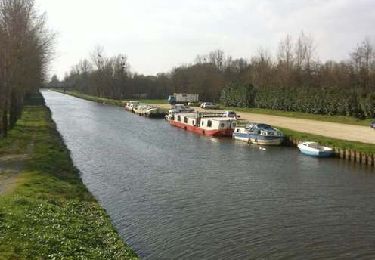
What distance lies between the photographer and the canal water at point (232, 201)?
71.7 feet

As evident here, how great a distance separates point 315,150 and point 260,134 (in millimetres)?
11202

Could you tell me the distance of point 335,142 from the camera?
48.9 meters

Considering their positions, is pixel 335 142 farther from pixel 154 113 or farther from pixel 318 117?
pixel 154 113

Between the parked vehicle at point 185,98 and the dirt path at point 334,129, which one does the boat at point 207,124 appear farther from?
the parked vehicle at point 185,98

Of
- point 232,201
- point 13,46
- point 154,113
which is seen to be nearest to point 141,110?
point 154,113

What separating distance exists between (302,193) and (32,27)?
3671cm

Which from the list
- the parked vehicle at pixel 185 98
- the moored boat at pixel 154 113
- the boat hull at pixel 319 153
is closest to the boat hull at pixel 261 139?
the boat hull at pixel 319 153

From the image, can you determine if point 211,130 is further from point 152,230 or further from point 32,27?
point 152,230

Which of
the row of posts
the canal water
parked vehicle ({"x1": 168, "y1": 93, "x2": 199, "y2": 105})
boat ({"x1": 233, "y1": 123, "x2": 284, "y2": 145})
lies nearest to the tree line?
the canal water

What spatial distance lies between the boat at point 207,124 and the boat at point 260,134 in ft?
13.3

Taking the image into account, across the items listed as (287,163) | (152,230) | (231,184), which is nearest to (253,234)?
(152,230)

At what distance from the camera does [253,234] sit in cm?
2339

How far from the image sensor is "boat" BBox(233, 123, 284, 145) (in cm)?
5556

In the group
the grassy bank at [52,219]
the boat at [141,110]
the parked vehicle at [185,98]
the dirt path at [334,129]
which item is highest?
the parked vehicle at [185,98]
